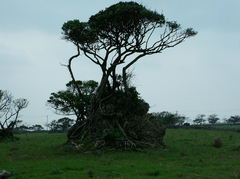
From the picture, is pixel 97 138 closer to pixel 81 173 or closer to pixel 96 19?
pixel 96 19

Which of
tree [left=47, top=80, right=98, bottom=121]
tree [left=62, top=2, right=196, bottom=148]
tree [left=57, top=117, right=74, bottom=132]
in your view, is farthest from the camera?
tree [left=57, top=117, right=74, bottom=132]

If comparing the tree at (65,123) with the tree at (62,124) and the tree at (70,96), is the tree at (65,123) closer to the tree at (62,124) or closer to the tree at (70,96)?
the tree at (62,124)

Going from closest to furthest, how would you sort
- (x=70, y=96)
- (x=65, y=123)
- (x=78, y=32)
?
(x=78, y=32) < (x=70, y=96) < (x=65, y=123)

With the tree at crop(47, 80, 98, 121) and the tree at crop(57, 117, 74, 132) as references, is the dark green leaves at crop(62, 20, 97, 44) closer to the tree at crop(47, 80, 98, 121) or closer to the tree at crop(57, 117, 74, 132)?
the tree at crop(47, 80, 98, 121)

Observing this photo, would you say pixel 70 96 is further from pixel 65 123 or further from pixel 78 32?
pixel 65 123

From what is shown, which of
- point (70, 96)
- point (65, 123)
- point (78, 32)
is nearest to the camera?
point (78, 32)

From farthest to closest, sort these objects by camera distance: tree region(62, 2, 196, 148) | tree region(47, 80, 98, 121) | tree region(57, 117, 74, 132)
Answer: tree region(57, 117, 74, 132), tree region(47, 80, 98, 121), tree region(62, 2, 196, 148)

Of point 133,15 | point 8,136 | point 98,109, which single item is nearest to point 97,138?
point 98,109

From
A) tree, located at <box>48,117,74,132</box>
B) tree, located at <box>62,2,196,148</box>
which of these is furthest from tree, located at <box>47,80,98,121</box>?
tree, located at <box>48,117,74,132</box>

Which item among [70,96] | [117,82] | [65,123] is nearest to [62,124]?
[65,123]

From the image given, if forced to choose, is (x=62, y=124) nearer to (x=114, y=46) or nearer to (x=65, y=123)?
(x=65, y=123)

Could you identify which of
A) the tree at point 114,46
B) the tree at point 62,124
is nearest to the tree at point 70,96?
the tree at point 114,46

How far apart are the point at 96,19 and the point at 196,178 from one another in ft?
59.5

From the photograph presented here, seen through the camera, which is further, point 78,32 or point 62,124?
point 62,124
